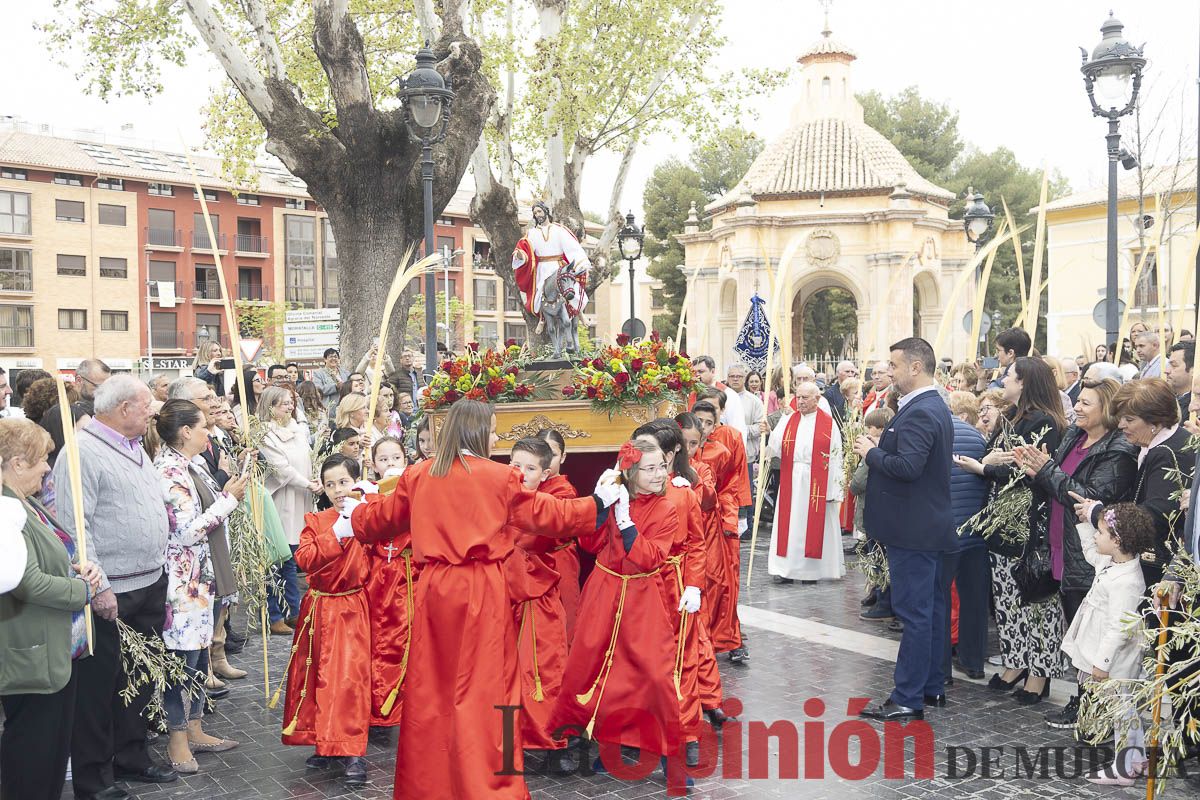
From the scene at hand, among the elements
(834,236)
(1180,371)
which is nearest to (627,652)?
(1180,371)

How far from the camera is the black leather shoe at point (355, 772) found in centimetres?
541

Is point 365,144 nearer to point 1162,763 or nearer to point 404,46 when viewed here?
point 404,46

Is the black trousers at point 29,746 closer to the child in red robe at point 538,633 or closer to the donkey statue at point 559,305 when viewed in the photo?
the child in red robe at point 538,633

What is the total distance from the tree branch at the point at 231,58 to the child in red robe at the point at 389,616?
862cm

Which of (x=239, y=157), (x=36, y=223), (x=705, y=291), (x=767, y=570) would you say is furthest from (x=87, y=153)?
(x=767, y=570)

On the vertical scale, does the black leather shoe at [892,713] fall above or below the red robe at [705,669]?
below

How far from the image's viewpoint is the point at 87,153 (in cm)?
4841

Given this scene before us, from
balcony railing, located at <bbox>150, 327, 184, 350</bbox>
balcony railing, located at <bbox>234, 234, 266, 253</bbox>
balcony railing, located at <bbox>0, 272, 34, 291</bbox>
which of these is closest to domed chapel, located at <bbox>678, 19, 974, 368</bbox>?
balcony railing, located at <bbox>234, 234, 266, 253</bbox>

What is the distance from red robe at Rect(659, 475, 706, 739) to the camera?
544cm

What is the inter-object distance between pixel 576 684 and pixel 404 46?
672 inches

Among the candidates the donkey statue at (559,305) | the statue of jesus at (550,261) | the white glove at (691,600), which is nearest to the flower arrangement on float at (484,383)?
the donkey statue at (559,305)

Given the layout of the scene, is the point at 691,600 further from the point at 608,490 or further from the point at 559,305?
the point at 559,305

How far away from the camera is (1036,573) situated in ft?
20.9

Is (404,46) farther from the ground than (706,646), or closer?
farther from the ground
